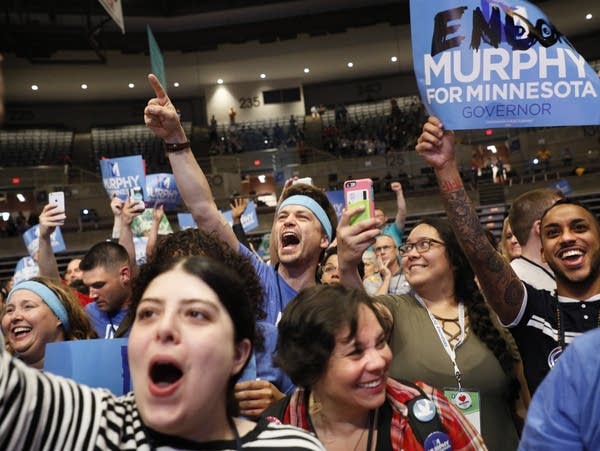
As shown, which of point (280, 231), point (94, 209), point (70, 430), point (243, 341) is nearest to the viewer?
point (70, 430)

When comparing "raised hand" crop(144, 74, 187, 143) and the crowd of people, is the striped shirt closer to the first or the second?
the crowd of people

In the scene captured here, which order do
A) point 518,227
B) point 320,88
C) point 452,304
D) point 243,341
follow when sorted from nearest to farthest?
point 243,341 < point 452,304 < point 518,227 < point 320,88

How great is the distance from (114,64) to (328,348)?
23.4 metres

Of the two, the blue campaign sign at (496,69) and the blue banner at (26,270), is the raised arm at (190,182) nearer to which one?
the blue campaign sign at (496,69)

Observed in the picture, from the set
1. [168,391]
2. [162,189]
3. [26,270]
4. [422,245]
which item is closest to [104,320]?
[422,245]

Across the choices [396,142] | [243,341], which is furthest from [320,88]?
[243,341]

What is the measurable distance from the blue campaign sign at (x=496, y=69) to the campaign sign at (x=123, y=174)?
13.2 feet

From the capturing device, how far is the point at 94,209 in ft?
63.0

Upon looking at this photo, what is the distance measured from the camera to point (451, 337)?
2.41 metres

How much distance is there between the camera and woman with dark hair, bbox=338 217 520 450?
2248 millimetres

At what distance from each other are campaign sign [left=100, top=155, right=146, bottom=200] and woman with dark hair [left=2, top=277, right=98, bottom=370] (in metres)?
3.28

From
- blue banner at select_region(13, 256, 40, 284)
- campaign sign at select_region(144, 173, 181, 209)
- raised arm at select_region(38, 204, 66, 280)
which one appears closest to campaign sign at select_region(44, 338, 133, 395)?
raised arm at select_region(38, 204, 66, 280)

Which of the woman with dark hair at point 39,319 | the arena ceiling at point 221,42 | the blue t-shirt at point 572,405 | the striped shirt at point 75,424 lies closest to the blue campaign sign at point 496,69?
the blue t-shirt at point 572,405

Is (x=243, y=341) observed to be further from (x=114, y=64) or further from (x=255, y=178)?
(x=114, y=64)
